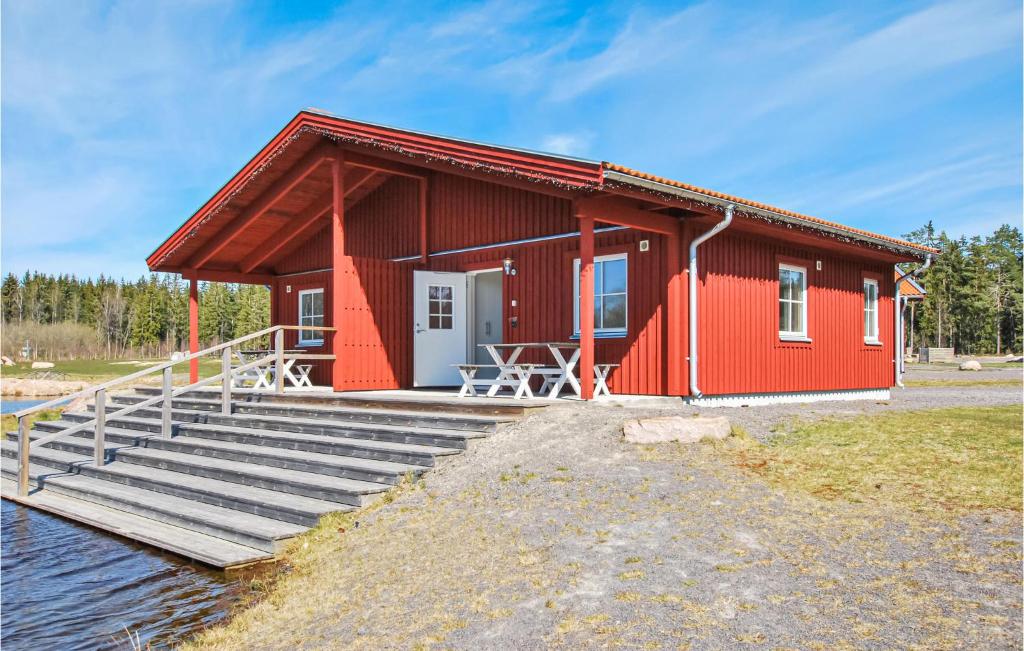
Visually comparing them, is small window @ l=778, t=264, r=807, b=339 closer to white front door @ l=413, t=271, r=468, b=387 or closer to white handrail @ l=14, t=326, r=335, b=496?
white front door @ l=413, t=271, r=468, b=387

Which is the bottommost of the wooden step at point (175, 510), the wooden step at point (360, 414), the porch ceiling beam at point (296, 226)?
the wooden step at point (175, 510)

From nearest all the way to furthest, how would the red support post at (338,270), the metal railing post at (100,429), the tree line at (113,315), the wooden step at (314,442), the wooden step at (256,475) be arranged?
the wooden step at (256,475) → the wooden step at (314,442) → the metal railing post at (100,429) → the red support post at (338,270) → the tree line at (113,315)

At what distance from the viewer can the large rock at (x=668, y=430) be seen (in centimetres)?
679

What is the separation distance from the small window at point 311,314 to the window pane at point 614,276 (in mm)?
6686

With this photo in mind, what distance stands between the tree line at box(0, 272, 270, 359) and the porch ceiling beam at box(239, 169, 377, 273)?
43.2m

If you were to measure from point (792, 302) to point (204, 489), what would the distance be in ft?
29.3

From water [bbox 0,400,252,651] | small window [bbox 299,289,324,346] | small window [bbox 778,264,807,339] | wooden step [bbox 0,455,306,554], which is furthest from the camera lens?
small window [bbox 299,289,324,346]

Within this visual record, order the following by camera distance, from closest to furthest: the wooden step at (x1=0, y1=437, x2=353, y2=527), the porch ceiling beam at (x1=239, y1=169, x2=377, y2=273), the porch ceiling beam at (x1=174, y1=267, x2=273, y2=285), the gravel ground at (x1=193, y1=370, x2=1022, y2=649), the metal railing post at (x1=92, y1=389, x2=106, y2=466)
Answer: the gravel ground at (x1=193, y1=370, x2=1022, y2=649)
the wooden step at (x1=0, y1=437, x2=353, y2=527)
the metal railing post at (x1=92, y1=389, x2=106, y2=466)
the porch ceiling beam at (x1=239, y1=169, x2=377, y2=273)
the porch ceiling beam at (x1=174, y1=267, x2=273, y2=285)

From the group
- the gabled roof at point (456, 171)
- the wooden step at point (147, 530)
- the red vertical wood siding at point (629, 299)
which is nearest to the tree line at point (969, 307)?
the red vertical wood siding at point (629, 299)

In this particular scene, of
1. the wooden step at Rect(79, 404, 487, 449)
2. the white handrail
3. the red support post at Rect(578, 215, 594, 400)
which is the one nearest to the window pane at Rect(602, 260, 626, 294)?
the red support post at Rect(578, 215, 594, 400)

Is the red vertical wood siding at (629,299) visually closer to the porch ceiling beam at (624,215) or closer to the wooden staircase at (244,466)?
the porch ceiling beam at (624,215)

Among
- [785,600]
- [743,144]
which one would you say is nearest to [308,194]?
[785,600]

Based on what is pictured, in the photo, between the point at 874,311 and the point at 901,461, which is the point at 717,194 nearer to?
the point at 901,461

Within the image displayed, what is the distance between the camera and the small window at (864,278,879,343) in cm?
1366
